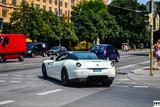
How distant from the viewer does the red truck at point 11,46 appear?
38219 millimetres

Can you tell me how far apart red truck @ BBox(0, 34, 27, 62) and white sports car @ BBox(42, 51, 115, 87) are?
21081 mm

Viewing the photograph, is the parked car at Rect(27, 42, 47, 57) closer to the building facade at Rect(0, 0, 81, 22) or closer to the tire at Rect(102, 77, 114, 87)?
the building facade at Rect(0, 0, 81, 22)

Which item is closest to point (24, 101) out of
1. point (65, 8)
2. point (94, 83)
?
point (94, 83)

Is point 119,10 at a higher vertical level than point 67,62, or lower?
higher

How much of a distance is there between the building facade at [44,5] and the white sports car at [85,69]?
56.1 meters

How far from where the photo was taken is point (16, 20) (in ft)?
214

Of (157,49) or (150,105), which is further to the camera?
(157,49)

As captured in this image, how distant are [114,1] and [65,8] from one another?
11648 mm

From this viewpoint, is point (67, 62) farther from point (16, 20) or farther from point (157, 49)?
point (16, 20)

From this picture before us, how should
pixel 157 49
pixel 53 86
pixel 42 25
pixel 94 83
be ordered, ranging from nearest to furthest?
1. pixel 53 86
2. pixel 94 83
3. pixel 157 49
4. pixel 42 25

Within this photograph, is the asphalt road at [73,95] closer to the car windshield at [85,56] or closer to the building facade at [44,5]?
the car windshield at [85,56]

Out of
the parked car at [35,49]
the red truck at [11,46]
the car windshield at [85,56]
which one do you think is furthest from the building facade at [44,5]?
the car windshield at [85,56]

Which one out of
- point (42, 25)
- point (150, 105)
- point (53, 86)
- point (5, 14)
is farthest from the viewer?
point (5, 14)

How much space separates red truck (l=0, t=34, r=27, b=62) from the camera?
125 ft
